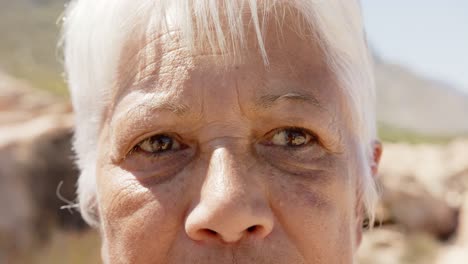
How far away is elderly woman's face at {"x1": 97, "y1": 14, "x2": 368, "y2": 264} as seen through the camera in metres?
1.40

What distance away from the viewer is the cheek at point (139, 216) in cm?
147

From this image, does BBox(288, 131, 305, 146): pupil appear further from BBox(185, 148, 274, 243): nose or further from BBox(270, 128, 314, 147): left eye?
BBox(185, 148, 274, 243): nose

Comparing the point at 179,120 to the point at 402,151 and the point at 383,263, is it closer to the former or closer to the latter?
the point at 383,263

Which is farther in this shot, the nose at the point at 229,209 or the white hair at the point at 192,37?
the white hair at the point at 192,37

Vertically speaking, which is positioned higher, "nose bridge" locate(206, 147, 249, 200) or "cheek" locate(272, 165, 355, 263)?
"nose bridge" locate(206, 147, 249, 200)

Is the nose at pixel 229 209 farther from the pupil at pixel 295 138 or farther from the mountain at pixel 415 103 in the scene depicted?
the mountain at pixel 415 103

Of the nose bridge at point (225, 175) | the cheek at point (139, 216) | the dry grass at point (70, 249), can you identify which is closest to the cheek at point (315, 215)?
the nose bridge at point (225, 175)

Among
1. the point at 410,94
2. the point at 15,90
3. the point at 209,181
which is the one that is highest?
the point at 410,94

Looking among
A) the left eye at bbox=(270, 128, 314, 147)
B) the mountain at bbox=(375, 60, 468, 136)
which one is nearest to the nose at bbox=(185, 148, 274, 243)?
the left eye at bbox=(270, 128, 314, 147)

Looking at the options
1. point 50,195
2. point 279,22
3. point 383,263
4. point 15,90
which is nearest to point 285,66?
point 279,22

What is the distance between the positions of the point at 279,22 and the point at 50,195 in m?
6.64

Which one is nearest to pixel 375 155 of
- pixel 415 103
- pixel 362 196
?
pixel 362 196

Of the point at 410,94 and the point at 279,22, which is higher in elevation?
the point at 410,94

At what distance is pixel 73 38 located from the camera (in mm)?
1892
